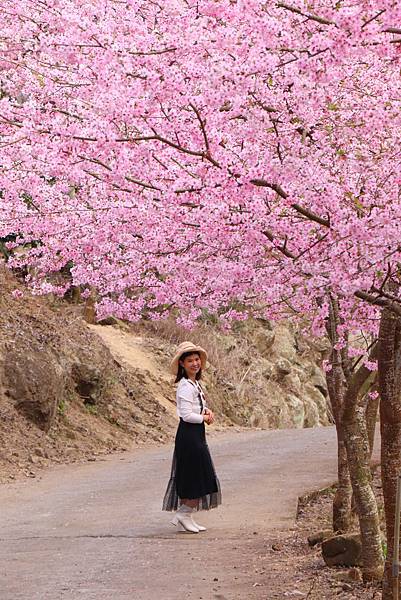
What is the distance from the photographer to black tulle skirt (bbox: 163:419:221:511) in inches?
362

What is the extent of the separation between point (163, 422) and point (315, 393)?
451 inches

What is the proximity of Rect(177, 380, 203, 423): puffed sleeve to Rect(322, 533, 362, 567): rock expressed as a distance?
2053mm

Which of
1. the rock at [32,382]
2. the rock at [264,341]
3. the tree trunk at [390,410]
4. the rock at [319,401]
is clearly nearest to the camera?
the tree trunk at [390,410]

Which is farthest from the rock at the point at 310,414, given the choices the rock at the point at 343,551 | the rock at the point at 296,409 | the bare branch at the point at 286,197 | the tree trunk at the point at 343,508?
the bare branch at the point at 286,197

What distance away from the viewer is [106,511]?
1054 cm

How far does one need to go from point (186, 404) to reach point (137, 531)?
1.32 metres

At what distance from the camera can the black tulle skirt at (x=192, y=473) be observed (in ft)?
30.2

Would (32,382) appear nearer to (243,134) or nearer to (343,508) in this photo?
(343,508)

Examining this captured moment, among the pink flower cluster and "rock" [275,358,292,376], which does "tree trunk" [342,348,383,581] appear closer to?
the pink flower cluster

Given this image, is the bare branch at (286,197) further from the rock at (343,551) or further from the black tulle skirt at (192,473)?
the black tulle skirt at (192,473)

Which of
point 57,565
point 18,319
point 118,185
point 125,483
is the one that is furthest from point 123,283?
point 18,319

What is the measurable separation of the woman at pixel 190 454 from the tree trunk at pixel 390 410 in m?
3.24

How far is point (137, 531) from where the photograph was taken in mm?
9180

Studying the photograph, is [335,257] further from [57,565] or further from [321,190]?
[57,565]
